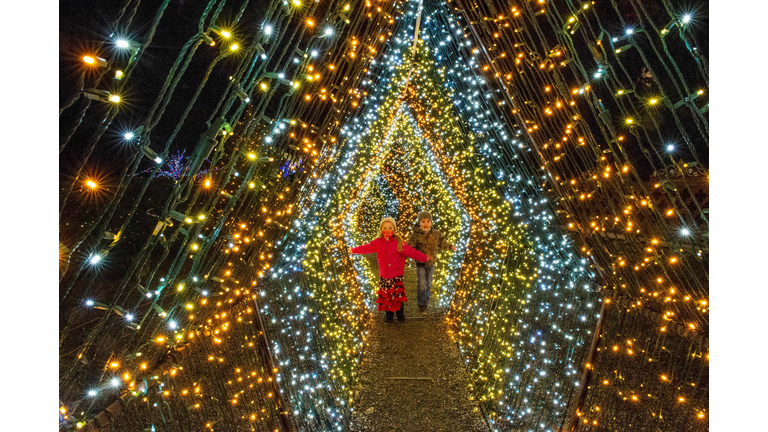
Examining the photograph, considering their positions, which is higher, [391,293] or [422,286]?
[422,286]

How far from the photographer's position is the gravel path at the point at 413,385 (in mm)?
2871

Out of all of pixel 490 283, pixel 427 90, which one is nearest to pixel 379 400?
pixel 490 283

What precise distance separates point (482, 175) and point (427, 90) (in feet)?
4.89

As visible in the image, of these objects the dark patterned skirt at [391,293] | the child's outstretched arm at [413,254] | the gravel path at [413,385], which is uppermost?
the child's outstretched arm at [413,254]

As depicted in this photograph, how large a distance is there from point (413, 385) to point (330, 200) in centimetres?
189

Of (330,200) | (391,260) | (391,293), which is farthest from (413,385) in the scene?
(330,200)

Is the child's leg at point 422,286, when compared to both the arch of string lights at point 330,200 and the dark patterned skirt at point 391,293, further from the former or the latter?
the arch of string lights at point 330,200

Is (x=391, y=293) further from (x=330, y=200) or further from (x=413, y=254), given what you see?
(x=330, y=200)

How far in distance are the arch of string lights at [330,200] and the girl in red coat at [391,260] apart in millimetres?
1149

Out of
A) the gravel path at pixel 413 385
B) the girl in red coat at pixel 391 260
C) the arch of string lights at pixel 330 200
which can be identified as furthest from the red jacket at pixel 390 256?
the arch of string lights at pixel 330 200

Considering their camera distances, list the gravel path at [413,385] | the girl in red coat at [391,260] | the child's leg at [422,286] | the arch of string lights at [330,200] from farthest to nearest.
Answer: the child's leg at [422,286] < the girl in red coat at [391,260] < the gravel path at [413,385] < the arch of string lights at [330,200]

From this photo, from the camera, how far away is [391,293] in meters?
4.94

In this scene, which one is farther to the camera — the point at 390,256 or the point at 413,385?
the point at 390,256

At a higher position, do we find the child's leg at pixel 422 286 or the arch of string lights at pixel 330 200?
the child's leg at pixel 422 286
